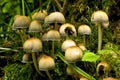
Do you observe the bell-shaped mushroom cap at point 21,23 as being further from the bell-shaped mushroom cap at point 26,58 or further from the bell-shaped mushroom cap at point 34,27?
the bell-shaped mushroom cap at point 26,58

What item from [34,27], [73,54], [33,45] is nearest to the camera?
[73,54]

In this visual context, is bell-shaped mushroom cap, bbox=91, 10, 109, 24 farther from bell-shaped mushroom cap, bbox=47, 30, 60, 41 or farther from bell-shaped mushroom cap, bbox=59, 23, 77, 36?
bell-shaped mushroom cap, bbox=47, 30, 60, 41

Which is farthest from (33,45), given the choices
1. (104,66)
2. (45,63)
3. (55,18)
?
(104,66)

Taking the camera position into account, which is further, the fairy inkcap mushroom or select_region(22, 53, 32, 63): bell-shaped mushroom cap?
select_region(22, 53, 32, 63): bell-shaped mushroom cap

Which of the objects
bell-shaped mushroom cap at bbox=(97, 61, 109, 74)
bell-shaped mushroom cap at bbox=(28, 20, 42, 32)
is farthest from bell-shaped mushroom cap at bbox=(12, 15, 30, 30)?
bell-shaped mushroom cap at bbox=(97, 61, 109, 74)

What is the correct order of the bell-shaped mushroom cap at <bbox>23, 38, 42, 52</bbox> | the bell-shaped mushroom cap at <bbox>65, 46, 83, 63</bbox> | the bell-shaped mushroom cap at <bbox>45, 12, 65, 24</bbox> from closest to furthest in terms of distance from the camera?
1. the bell-shaped mushroom cap at <bbox>65, 46, 83, 63</bbox>
2. the bell-shaped mushroom cap at <bbox>23, 38, 42, 52</bbox>
3. the bell-shaped mushroom cap at <bbox>45, 12, 65, 24</bbox>

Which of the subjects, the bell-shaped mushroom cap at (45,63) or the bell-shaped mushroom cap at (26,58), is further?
the bell-shaped mushroom cap at (26,58)

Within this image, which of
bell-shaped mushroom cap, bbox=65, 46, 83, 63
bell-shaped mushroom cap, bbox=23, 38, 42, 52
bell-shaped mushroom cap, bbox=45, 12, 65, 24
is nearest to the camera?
bell-shaped mushroom cap, bbox=65, 46, 83, 63

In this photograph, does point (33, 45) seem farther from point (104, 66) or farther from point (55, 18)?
point (104, 66)

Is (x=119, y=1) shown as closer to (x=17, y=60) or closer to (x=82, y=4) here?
(x=82, y=4)

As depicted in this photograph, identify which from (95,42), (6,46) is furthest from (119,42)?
(6,46)

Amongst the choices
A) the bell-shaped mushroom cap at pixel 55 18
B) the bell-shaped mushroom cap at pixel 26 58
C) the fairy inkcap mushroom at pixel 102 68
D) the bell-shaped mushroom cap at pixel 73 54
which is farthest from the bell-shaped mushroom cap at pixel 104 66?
the bell-shaped mushroom cap at pixel 26 58

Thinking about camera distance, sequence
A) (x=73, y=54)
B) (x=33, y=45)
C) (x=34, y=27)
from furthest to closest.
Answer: (x=34, y=27)
(x=33, y=45)
(x=73, y=54)

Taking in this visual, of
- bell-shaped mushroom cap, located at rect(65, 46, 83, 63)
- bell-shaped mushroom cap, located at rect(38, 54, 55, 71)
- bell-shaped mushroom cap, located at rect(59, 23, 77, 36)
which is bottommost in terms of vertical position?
bell-shaped mushroom cap, located at rect(38, 54, 55, 71)
